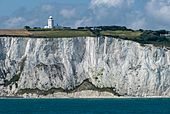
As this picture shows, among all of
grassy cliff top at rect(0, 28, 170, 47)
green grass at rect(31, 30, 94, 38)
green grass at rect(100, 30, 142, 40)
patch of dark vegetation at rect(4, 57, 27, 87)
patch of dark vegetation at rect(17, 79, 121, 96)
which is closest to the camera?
patch of dark vegetation at rect(17, 79, 121, 96)

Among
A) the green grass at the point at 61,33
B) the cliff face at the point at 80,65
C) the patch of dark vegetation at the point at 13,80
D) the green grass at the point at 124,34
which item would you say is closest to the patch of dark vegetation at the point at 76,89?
the cliff face at the point at 80,65

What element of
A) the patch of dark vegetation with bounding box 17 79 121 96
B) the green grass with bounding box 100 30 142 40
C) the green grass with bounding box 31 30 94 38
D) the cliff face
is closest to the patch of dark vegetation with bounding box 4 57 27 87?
the cliff face

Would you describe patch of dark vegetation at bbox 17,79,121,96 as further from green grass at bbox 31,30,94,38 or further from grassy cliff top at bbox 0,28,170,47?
green grass at bbox 31,30,94,38

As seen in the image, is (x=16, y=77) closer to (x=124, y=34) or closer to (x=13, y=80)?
(x=13, y=80)

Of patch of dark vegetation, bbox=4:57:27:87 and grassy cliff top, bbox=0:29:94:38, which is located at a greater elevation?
grassy cliff top, bbox=0:29:94:38

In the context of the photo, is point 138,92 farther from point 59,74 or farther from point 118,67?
point 59,74

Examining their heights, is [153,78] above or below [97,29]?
below

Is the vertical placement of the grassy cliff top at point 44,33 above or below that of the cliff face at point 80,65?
above

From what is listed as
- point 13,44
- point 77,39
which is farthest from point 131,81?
point 13,44

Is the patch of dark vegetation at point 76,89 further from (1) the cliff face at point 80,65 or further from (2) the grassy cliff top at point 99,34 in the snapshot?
(2) the grassy cliff top at point 99,34
